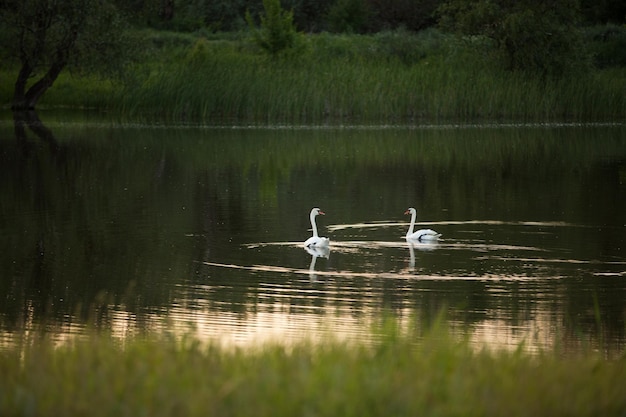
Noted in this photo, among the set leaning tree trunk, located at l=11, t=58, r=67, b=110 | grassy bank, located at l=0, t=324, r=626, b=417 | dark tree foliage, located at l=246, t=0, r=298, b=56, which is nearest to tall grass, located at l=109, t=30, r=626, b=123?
leaning tree trunk, located at l=11, t=58, r=67, b=110

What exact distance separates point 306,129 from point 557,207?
1803cm

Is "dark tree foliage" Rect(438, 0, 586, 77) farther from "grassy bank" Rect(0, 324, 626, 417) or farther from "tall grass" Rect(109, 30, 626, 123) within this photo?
"grassy bank" Rect(0, 324, 626, 417)

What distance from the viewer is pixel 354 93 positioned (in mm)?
39156

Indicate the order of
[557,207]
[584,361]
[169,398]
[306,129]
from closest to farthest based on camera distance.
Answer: [169,398]
[584,361]
[557,207]
[306,129]

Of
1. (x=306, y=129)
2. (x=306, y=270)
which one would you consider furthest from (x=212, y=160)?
(x=306, y=270)

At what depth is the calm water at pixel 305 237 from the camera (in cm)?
1070

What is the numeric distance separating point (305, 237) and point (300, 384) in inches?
394

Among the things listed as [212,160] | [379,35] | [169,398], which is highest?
[379,35]

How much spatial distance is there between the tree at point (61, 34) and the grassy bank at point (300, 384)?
3584 centimetres

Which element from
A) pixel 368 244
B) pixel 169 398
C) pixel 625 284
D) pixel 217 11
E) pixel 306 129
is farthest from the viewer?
pixel 217 11

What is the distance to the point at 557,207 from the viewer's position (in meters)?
19.3

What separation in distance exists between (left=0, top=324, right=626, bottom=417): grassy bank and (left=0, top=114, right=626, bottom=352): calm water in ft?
4.31

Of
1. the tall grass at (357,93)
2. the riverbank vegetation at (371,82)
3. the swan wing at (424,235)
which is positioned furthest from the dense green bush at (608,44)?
the swan wing at (424,235)

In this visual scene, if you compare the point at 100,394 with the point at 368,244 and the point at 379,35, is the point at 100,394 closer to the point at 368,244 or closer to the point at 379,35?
the point at 368,244
